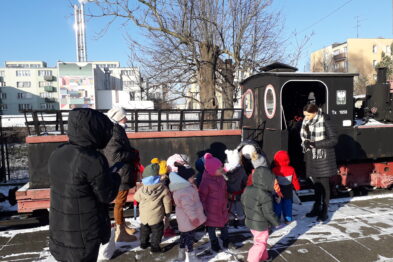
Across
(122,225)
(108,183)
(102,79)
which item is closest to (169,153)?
(122,225)

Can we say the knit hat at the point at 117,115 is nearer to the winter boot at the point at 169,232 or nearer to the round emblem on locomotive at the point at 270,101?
the winter boot at the point at 169,232

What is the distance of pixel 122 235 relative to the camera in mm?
4074

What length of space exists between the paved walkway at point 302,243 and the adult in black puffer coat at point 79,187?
59.7 inches

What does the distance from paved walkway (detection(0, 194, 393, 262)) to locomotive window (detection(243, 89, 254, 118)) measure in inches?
120

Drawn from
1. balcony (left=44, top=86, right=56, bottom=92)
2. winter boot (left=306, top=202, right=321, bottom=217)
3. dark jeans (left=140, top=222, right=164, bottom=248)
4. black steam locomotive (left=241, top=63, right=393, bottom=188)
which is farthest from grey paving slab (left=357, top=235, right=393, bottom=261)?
balcony (left=44, top=86, right=56, bottom=92)

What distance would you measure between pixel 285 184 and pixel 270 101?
234 centimetres

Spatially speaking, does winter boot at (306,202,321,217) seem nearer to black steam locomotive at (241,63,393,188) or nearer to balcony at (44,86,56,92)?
black steam locomotive at (241,63,393,188)

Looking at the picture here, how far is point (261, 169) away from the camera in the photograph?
11.0ft

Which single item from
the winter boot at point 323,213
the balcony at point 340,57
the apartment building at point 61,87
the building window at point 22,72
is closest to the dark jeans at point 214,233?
the winter boot at point 323,213

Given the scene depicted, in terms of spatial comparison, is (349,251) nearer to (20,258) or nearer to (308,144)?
(308,144)

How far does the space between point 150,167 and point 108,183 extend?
1378 millimetres

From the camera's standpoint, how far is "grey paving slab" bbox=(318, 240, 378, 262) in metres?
3.51

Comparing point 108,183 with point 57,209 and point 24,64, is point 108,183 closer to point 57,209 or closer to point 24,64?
point 57,209

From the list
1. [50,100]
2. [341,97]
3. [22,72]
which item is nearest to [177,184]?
[341,97]
